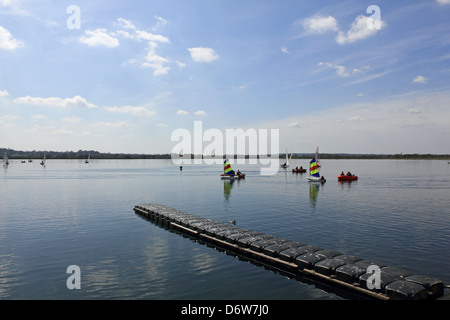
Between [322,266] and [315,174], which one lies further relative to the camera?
[315,174]

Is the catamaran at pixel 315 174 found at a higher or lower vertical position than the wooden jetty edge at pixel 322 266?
higher

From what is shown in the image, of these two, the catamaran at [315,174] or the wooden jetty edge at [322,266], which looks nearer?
the wooden jetty edge at [322,266]

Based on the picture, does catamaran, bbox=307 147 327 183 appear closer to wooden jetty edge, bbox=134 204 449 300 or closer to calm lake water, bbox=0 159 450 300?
calm lake water, bbox=0 159 450 300

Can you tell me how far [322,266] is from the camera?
70.2 feet

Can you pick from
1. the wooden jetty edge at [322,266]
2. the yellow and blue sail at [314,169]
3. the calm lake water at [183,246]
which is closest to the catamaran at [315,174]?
the yellow and blue sail at [314,169]

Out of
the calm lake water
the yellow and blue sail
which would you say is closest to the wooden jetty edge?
the calm lake water

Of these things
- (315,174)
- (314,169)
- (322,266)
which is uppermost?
(314,169)

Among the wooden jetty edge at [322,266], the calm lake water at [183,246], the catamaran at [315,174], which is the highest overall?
the catamaran at [315,174]

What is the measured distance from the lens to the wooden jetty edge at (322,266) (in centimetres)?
1806

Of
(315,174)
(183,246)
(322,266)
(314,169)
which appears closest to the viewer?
(322,266)

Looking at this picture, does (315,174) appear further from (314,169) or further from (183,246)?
(183,246)

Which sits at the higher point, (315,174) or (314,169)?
(314,169)

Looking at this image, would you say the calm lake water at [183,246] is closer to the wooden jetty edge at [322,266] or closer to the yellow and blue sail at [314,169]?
the wooden jetty edge at [322,266]

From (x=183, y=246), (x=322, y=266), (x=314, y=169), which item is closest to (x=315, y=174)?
(x=314, y=169)
